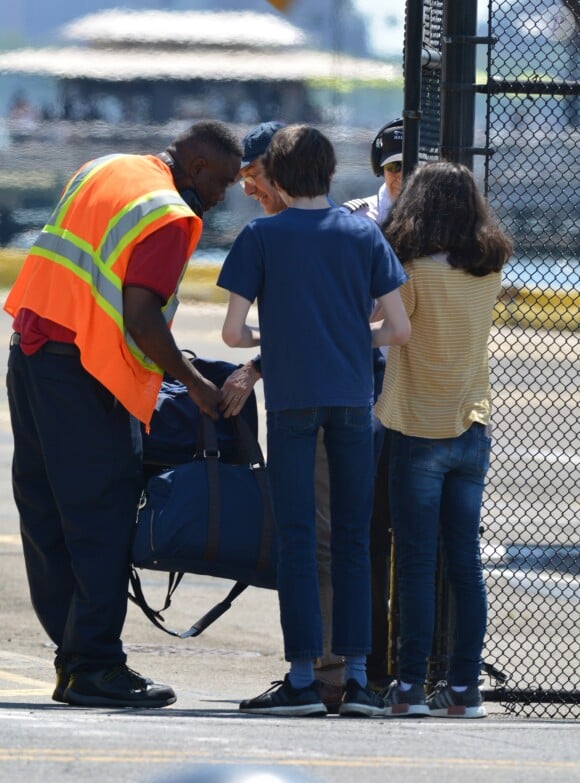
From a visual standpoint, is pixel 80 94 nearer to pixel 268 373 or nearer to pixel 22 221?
pixel 22 221

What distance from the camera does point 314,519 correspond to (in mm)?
5004

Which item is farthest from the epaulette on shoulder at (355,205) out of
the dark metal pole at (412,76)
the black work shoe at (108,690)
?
the black work shoe at (108,690)

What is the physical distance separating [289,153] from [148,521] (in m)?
1.19

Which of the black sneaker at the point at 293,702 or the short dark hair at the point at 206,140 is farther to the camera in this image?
the short dark hair at the point at 206,140

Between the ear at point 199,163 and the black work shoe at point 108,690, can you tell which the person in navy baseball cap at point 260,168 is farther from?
the black work shoe at point 108,690

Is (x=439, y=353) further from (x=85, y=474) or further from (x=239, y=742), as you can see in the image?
(x=239, y=742)

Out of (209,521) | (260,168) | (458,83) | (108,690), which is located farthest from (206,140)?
(108,690)

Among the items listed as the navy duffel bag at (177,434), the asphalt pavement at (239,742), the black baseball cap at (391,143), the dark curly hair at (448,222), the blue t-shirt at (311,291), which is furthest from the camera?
the black baseball cap at (391,143)

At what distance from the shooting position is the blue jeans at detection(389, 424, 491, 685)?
17.0 feet

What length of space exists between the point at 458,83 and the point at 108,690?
2.27 meters

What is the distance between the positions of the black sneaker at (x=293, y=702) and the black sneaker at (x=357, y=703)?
76 mm

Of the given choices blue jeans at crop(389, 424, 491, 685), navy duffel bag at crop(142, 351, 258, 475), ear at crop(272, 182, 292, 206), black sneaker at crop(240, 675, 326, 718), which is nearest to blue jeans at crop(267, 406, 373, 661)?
black sneaker at crop(240, 675, 326, 718)

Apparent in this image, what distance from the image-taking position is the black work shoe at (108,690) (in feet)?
17.0

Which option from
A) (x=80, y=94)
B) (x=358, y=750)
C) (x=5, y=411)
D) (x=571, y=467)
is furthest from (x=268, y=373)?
(x=80, y=94)
